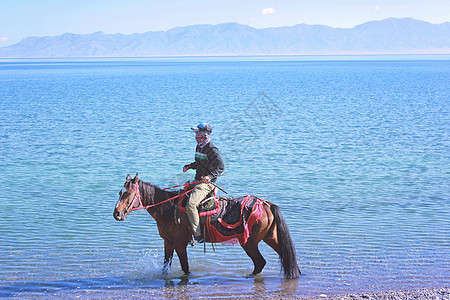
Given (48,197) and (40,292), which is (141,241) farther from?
(48,197)

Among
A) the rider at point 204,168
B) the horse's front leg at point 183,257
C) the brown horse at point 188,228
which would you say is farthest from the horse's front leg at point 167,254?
the rider at point 204,168

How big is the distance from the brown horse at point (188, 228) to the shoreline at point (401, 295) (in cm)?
111

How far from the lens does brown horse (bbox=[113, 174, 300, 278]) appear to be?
29.9 ft

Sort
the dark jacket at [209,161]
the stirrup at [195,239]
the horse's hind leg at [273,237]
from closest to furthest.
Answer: the dark jacket at [209,161]
the horse's hind leg at [273,237]
the stirrup at [195,239]

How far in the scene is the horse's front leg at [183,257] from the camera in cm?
944

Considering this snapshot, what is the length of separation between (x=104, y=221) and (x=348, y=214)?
20.1 feet

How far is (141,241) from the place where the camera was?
38.9 ft

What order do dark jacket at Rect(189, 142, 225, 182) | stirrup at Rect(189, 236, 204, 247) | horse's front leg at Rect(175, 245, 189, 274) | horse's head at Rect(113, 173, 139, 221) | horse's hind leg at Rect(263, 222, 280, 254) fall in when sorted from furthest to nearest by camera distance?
horse's front leg at Rect(175, 245, 189, 274), stirrup at Rect(189, 236, 204, 247), horse's hind leg at Rect(263, 222, 280, 254), dark jacket at Rect(189, 142, 225, 182), horse's head at Rect(113, 173, 139, 221)

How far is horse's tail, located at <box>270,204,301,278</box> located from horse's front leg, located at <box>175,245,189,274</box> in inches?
65.4

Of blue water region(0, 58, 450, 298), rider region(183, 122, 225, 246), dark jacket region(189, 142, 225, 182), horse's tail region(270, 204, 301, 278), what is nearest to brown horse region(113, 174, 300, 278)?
horse's tail region(270, 204, 301, 278)

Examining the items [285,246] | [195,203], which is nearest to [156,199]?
[195,203]

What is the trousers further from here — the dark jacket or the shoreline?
the shoreline

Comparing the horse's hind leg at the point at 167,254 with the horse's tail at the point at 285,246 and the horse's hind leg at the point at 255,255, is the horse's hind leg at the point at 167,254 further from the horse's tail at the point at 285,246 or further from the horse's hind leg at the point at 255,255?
the horse's tail at the point at 285,246

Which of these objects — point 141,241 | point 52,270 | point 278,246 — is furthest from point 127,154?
point 278,246
